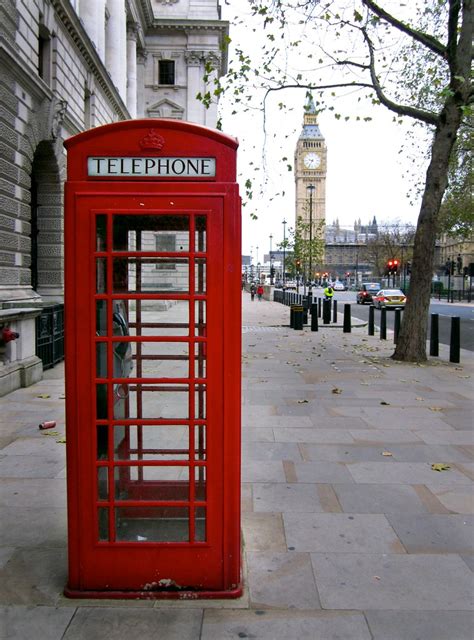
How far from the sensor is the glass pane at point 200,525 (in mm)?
3057

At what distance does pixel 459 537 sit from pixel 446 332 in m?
17.3

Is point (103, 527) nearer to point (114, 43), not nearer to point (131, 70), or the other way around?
point (114, 43)

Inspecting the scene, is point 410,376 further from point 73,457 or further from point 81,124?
point 81,124

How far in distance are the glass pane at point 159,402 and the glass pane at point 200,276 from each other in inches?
21.0

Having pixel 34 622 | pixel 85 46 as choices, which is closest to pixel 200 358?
pixel 34 622

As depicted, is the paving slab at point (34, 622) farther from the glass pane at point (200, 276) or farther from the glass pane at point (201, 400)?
the glass pane at point (200, 276)

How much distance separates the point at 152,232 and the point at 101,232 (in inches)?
12.3

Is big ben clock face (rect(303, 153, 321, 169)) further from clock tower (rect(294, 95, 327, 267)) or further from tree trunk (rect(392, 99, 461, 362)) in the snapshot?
tree trunk (rect(392, 99, 461, 362))

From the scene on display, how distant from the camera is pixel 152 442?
3.76m

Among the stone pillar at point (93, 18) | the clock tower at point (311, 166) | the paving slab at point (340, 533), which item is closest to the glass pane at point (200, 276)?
the paving slab at point (340, 533)

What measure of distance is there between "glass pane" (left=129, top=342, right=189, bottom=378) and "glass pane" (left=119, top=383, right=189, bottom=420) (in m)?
0.09

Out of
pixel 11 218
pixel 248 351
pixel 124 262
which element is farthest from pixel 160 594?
pixel 248 351

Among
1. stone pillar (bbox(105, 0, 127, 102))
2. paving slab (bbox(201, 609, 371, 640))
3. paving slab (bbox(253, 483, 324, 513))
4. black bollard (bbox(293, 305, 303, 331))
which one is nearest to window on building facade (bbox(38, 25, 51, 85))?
stone pillar (bbox(105, 0, 127, 102))

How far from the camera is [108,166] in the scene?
9.32ft
